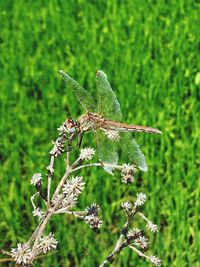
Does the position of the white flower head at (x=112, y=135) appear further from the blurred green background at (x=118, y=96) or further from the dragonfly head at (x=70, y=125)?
the blurred green background at (x=118, y=96)

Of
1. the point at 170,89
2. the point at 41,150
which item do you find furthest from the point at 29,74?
the point at 170,89

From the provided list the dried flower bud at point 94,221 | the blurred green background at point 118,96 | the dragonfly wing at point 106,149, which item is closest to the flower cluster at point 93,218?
the dried flower bud at point 94,221

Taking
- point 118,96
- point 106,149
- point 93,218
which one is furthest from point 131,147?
point 118,96

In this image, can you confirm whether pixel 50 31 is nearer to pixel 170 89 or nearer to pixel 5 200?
pixel 170 89

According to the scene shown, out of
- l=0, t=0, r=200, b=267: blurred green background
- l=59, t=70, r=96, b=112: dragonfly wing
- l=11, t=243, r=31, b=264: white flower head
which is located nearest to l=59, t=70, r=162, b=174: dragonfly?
l=59, t=70, r=96, b=112: dragonfly wing

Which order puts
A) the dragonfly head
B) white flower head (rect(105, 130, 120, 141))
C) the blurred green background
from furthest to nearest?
1. the blurred green background
2. white flower head (rect(105, 130, 120, 141))
3. the dragonfly head

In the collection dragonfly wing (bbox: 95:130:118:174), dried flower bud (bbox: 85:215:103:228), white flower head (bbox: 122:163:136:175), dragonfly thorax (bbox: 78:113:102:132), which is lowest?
dried flower bud (bbox: 85:215:103:228)

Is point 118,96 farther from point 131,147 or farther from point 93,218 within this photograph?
point 93,218

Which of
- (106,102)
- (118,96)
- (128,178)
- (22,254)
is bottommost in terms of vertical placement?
(22,254)

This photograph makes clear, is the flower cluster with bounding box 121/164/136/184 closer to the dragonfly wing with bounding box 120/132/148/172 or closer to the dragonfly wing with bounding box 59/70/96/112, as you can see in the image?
the dragonfly wing with bounding box 120/132/148/172

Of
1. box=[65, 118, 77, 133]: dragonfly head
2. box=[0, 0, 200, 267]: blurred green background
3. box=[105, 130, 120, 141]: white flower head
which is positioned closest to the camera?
box=[65, 118, 77, 133]: dragonfly head
